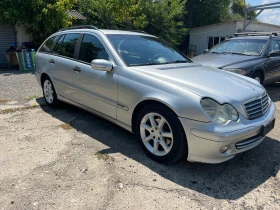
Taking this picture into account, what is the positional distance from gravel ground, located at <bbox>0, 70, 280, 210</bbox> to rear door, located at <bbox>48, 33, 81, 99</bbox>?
75cm

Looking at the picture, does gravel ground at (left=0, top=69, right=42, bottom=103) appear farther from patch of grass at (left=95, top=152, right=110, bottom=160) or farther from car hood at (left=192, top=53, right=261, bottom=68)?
car hood at (left=192, top=53, right=261, bottom=68)

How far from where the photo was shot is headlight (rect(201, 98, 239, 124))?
294 cm

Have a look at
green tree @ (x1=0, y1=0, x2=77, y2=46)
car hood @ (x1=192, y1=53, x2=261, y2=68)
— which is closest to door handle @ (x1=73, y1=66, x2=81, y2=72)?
car hood @ (x1=192, y1=53, x2=261, y2=68)

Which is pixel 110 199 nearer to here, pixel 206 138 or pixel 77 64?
pixel 206 138

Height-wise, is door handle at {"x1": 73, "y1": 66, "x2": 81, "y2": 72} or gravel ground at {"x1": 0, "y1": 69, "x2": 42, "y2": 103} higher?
door handle at {"x1": 73, "y1": 66, "x2": 81, "y2": 72}

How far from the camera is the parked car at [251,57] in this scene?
6289 mm

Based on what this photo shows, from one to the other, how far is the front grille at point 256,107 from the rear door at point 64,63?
275 cm

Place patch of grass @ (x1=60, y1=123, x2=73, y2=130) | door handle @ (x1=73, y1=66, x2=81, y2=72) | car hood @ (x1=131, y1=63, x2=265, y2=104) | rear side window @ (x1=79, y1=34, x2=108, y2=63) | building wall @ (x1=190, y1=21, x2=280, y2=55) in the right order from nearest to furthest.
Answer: car hood @ (x1=131, y1=63, x2=265, y2=104) → rear side window @ (x1=79, y1=34, x2=108, y2=63) → door handle @ (x1=73, y1=66, x2=81, y2=72) → patch of grass @ (x1=60, y1=123, x2=73, y2=130) → building wall @ (x1=190, y1=21, x2=280, y2=55)

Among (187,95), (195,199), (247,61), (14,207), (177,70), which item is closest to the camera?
(14,207)

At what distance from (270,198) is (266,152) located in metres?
1.13

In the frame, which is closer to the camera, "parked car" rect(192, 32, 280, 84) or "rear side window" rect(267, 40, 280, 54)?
"parked car" rect(192, 32, 280, 84)

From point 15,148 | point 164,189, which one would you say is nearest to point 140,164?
point 164,189

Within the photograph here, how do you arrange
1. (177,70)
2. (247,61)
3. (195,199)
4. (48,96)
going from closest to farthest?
(195,199)
(177,70)
(48,96)
(247,61)

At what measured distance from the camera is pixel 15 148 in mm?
3795
